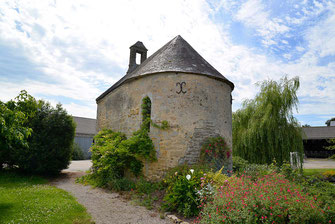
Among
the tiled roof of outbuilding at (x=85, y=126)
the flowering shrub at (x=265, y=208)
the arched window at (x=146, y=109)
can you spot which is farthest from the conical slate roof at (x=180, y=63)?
the tiled roof of outbuilding at (x=85, y=126)

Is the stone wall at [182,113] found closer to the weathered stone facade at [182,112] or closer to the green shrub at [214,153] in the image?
the weathered stone facade at [182,112]

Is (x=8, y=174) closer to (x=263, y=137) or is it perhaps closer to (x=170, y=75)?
(x=170, y=75)

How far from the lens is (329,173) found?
12094 millimetres

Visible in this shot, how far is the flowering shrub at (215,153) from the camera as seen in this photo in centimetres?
726

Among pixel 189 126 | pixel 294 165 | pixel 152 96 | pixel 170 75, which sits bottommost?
pixel 294 165

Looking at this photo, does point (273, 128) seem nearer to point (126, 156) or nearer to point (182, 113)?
point (182, 113)

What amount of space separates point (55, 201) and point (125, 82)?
5.56 m

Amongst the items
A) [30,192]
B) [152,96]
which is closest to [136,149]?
[152,96]

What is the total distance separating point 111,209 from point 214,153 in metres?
3.91

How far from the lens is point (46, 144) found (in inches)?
378

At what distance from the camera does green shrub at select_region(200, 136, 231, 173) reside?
7.26 meters

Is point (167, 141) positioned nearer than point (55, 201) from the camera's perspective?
No

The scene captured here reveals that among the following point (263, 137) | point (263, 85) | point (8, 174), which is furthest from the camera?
point (263, 85)

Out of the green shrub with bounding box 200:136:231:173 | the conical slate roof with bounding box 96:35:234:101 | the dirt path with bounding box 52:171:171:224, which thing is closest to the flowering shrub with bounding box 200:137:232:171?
the green shrub with bounding box 200:136:231:173
